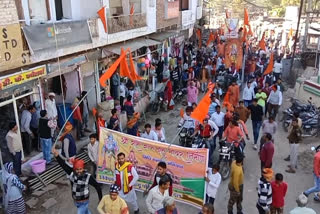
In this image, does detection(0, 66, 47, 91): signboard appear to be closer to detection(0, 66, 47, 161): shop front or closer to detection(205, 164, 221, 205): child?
detection(0, 66, 47, 161): shop front

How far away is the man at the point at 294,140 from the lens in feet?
30.3

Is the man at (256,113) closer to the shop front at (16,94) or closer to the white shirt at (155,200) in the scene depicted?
the white shirt at (155,200)

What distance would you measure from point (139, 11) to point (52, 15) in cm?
529

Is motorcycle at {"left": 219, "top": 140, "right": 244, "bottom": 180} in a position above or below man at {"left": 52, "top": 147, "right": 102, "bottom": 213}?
below

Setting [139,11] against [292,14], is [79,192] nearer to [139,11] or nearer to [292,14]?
[139,11]

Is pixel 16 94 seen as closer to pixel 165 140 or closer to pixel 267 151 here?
pixel 165 140

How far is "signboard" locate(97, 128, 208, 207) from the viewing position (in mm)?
7422

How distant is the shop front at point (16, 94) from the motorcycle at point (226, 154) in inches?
207

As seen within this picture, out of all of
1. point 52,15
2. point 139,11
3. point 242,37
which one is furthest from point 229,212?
point 242,37

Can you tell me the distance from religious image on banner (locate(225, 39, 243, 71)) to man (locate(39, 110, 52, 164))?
10.1 m

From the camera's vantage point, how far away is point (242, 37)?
17.7m

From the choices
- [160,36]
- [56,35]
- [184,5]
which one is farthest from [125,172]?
[184,5]

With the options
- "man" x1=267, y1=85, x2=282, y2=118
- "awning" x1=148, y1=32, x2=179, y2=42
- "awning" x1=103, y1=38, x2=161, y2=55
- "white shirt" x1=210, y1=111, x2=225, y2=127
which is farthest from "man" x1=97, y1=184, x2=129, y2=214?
"awning" x1=148, y1=32, x2=179, y2=42

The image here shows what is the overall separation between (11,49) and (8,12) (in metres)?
0.87
